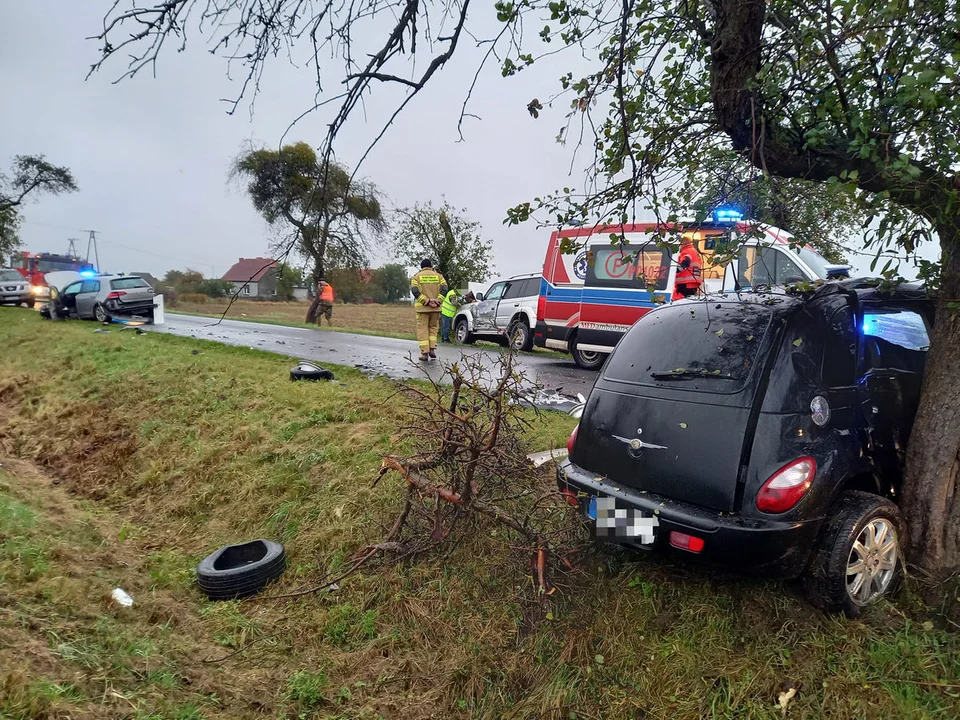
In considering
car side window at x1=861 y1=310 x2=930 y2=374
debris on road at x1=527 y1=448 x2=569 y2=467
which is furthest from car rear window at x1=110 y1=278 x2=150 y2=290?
car side window at x1=861 y1=310 x2=930 y2=374

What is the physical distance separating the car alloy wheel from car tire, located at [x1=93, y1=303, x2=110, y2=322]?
18.2 metres

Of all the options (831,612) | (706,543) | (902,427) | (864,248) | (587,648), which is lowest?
(587,648)

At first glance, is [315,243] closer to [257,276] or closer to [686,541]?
[257,276]

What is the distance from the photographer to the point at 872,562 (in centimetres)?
293

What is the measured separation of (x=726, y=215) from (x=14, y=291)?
27030mm

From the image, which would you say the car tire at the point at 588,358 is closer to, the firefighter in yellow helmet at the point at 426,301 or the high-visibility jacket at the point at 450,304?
the firefighter in yellow helmet at the point at 426,301

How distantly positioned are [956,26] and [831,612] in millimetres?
2661

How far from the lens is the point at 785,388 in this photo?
9.23 ft

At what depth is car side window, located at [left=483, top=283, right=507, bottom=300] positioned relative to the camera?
48.8 ft

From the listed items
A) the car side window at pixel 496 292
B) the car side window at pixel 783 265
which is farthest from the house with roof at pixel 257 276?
the car side window at pixel 496 292

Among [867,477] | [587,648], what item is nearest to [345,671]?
[587,648]

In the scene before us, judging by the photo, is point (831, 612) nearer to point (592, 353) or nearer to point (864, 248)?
point (864, 248)

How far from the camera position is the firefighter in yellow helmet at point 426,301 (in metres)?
9.95

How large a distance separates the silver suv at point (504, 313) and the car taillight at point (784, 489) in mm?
9232
